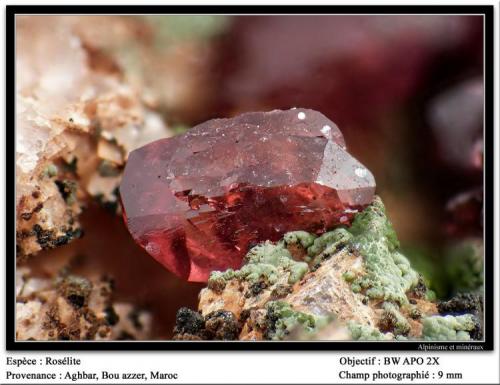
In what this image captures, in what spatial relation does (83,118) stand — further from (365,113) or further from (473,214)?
(473,214)

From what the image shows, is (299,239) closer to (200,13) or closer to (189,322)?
(189,322)

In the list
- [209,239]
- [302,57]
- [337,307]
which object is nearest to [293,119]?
[302,57]

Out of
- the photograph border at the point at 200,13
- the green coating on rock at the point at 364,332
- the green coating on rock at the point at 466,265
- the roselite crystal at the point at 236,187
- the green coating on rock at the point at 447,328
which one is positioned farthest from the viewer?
the green coating on rock at the point at 466,265

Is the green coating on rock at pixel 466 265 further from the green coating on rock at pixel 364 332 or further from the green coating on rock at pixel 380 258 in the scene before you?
the green coating on rock at pixel 364 332

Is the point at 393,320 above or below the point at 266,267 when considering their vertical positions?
below

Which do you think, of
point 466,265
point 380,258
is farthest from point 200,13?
point 466,265

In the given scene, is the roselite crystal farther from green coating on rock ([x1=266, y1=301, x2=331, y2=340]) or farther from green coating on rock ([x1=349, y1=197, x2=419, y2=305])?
green coating on rock ([x1=266, y1=301, x2=331, y2=340])

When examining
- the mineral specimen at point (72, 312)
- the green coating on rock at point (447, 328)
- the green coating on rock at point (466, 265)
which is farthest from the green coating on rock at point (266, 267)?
the green coating on rock at point (466, 265)
